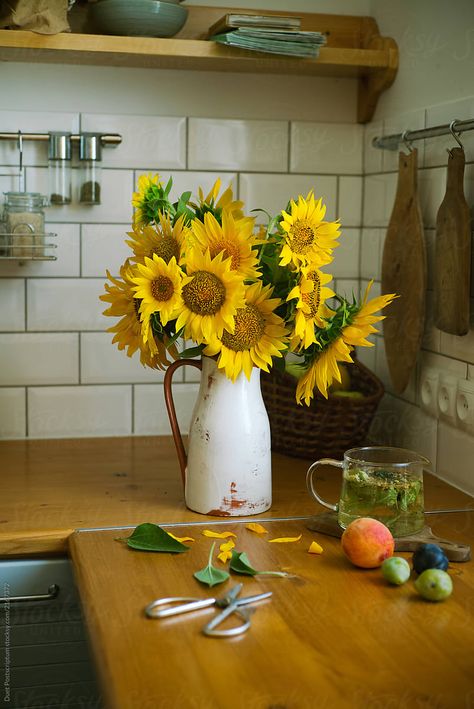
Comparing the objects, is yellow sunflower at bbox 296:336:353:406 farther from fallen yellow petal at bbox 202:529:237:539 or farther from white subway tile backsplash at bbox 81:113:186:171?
white subway tile backsplash at bbox 81:113:186:171

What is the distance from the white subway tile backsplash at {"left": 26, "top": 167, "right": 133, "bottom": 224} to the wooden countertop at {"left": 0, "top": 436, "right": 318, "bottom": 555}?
46 cm

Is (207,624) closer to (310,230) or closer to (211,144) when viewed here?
(310,230)

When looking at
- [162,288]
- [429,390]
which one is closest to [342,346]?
[162,288]

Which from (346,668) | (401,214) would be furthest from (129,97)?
(346,668)

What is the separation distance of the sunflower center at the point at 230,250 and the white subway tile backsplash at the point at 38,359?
0.69 metres

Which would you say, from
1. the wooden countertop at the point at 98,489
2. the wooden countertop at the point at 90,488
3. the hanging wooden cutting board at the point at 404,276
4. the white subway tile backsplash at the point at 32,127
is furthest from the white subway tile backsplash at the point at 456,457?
the white subway tile backsplash at the point at 32,127

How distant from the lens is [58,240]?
189cm

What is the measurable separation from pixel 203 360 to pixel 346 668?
23.5 inches

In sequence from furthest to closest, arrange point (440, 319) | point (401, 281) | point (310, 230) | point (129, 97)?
point (129, 97)
point (401, 281)
point (440, 319)
point (310, 230)

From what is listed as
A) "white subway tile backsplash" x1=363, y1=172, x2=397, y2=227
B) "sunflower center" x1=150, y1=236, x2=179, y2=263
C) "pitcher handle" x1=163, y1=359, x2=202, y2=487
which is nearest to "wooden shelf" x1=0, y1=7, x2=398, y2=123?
"white subway tile backsplash" x1=363, y1=172, x2=397, y2=227

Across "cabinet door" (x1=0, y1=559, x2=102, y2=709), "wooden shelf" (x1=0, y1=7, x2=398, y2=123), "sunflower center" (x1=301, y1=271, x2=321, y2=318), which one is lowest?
"cabinet door" (x1=0, y1=559, x2=102, y2=709)

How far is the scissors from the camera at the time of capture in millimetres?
1018

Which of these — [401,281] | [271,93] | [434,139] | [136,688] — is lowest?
[136,688]

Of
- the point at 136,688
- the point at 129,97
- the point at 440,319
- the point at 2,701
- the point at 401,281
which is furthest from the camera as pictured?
the point at 129,97
